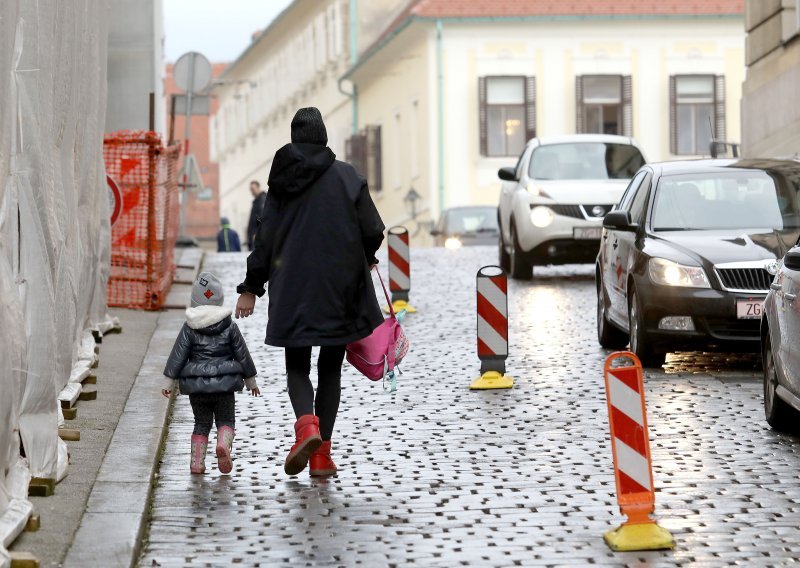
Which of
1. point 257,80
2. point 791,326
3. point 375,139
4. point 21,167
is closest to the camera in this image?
point 21,167

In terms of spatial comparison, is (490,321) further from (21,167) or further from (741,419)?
(21,167)

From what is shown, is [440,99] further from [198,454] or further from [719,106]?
[198,454]

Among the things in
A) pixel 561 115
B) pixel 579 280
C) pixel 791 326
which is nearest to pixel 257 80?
pixel 561 115

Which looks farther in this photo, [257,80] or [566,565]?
[257,80]

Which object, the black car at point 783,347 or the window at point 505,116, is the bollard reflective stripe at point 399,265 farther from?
the window at point 505,116

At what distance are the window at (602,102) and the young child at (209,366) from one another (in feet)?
128

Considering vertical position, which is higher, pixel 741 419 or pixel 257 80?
pixel 257 80

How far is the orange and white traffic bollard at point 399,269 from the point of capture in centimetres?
Answer: 1914

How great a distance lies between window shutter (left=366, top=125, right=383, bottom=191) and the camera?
178 feet

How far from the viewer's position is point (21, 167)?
29.0ft

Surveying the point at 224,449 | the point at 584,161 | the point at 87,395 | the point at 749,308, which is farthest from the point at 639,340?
the point at 584,161

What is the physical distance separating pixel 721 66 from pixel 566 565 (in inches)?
1651

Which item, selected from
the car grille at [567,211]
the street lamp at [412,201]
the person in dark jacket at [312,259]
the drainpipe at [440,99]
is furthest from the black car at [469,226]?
the person in dark jacket at [312,259]

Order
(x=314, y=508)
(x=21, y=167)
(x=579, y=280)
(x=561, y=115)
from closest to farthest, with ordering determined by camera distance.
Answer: (x=314, y=508)
(x=21, y=167)
(x=579, y=280)
(x=561, y=115)
